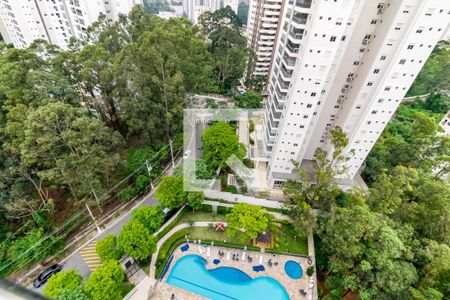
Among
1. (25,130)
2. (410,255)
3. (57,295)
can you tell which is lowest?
(57,295)

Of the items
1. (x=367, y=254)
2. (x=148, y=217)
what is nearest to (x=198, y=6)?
(x=148, y=217)

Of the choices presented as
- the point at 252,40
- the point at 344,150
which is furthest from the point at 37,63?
the point at 252,40

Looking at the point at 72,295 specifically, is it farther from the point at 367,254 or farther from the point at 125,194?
the point at 367,254

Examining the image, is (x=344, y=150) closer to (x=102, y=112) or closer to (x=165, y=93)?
(x=165, y=93)

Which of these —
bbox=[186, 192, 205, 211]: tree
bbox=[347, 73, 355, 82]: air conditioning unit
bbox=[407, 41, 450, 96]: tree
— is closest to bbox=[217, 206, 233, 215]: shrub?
bbox=[186, 192, 205, 211]: tree

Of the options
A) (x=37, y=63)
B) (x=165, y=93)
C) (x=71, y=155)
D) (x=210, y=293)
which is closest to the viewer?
(x=71, y=155)

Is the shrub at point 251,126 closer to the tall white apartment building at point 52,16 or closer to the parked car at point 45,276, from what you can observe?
the parked car at point 45,276

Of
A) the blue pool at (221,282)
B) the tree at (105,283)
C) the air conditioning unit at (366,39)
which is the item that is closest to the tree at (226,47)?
the air conditioning unit at (366,39)
